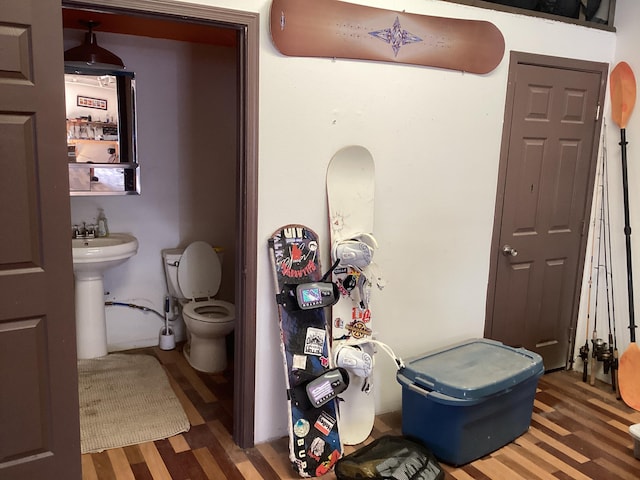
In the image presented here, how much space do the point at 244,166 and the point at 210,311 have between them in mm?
1499

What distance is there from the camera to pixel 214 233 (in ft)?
13.1

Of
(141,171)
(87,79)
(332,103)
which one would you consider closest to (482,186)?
(332,103)

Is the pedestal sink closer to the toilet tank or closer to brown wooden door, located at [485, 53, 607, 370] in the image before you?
the toilet tank

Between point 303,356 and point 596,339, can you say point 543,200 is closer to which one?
point 596,339

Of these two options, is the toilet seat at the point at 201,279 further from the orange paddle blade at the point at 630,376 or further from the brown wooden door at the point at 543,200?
the orange paddle blade at the point at 630,376

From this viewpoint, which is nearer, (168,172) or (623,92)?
(623,92)

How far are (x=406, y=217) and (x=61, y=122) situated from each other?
169 cm

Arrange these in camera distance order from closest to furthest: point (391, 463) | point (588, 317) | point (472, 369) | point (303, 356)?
point (391, 463) → point (303, 356) → point (472, 369) → point (588, 317)

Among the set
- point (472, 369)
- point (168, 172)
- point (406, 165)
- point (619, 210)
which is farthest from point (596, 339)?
point (168, 172)

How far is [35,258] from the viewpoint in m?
1.89

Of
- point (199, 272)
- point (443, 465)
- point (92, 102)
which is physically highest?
point (92, 102)

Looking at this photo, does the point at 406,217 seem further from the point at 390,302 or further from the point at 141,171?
the point at 141,171

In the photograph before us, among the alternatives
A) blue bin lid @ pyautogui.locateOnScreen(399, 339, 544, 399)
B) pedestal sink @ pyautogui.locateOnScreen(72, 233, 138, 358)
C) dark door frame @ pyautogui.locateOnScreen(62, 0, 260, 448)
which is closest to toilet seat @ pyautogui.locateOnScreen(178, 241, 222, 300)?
pedestal sink @ pyautogui.locateOnScreen(72, 233, 138, 358)

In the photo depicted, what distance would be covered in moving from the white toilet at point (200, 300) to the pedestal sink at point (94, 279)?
1.18 feet
